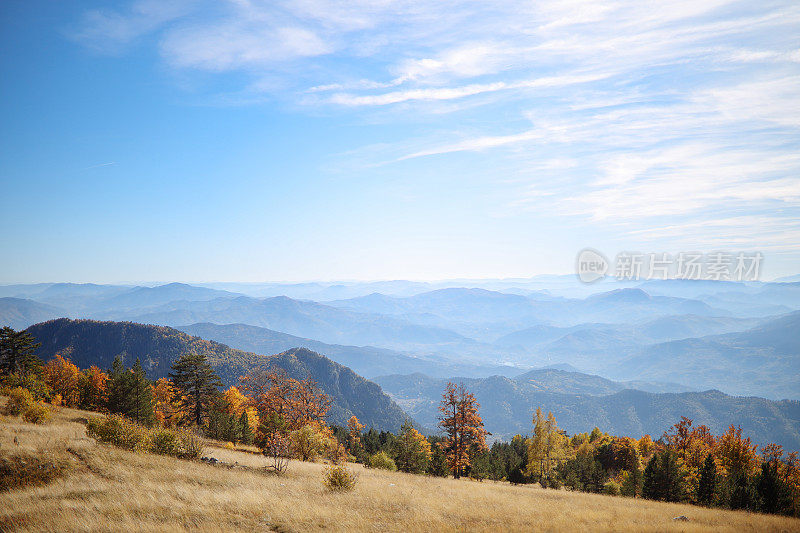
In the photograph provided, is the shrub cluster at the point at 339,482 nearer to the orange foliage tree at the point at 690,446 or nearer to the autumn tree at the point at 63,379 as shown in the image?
the orange foliage tree at the point at 690,446

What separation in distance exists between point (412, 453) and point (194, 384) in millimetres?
30750

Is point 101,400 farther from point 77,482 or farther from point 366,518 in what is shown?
point 366,518

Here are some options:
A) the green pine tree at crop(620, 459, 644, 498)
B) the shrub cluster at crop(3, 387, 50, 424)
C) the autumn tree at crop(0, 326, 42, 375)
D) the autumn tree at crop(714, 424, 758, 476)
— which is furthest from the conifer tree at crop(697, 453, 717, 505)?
the autumn tree at crop(0, 326, 42, 375)

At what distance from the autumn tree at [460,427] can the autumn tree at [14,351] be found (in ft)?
194

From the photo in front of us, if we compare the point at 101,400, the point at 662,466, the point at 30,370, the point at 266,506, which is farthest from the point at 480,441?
the point at 30,370

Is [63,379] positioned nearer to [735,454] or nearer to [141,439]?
[141,439]

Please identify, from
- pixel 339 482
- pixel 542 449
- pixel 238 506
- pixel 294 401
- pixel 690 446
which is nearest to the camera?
pixel 238 506

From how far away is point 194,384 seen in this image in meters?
50.3

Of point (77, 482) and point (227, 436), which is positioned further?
point (227, 436)

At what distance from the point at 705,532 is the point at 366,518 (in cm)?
1248

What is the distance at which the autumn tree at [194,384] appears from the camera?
165 ft

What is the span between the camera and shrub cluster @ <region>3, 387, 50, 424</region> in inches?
1048

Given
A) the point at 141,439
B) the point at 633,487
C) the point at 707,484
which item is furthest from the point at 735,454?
the point at 141,439

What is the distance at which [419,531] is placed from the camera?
41.6ft
